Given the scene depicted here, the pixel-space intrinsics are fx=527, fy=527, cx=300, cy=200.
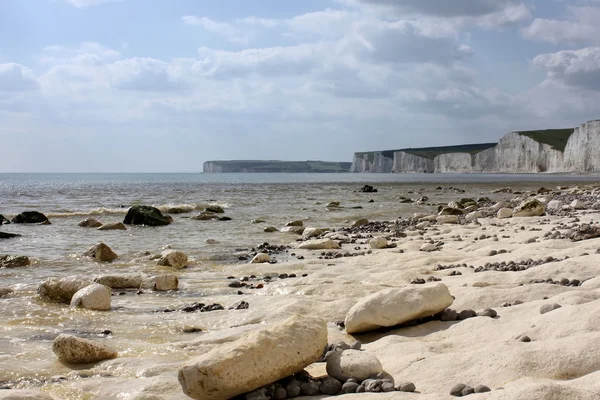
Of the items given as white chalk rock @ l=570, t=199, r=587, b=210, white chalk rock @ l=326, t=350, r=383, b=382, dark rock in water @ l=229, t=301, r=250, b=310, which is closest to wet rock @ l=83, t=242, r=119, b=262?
dark rock in water @ l=229, t=301, r=250, b=310

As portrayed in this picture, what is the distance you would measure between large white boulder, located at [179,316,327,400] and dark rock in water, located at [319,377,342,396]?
311mm

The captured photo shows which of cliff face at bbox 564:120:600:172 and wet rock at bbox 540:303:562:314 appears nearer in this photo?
wet rock at bbox 540:303:562:314

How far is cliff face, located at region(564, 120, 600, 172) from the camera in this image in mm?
109688

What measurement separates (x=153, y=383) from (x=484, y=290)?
4162 mm

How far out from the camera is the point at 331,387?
4090 mm

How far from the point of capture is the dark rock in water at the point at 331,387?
4.07 metres

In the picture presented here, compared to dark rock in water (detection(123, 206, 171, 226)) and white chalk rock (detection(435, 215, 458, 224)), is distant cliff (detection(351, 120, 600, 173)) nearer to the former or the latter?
white chalk rock (detection(435, 215, 458, 224))

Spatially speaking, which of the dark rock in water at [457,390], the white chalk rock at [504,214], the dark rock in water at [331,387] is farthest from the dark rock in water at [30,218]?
the dark rock in water at [457,390]

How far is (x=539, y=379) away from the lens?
3602 millimetres

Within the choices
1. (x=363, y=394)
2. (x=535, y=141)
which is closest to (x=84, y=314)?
(x=363, y=394)

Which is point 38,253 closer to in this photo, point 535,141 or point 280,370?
point 280,370

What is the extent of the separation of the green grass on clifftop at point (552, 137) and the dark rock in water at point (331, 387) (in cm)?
14060

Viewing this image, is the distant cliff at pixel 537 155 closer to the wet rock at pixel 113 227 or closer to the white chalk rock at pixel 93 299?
the wet rock at pixel 113 227

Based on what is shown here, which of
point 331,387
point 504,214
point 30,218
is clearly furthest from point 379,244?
point 30,218
